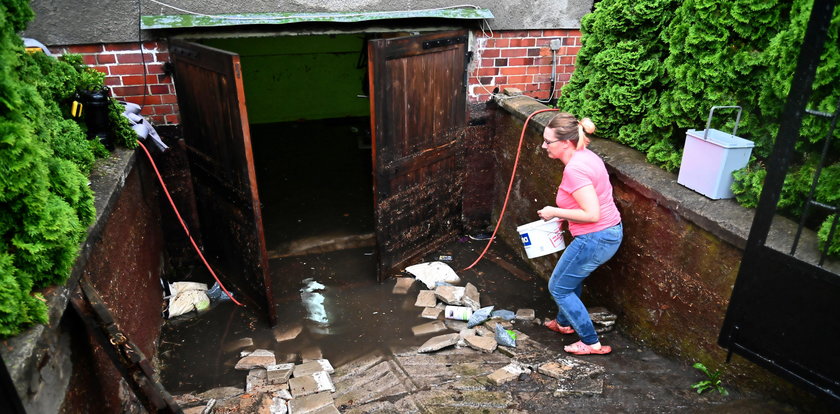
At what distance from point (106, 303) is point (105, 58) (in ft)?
8.71

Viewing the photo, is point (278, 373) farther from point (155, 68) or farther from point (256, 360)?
point (155, 68)

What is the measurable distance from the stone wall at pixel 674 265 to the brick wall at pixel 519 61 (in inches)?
47.2

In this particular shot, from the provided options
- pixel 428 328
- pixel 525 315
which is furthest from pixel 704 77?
pixel 428 328

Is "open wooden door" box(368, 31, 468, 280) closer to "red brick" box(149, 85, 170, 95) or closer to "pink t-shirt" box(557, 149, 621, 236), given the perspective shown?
"pink t-shirt" box(557, 149, 621, 236)

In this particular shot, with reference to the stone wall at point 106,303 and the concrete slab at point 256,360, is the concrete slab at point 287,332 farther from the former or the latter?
the stone wall at point 106,303

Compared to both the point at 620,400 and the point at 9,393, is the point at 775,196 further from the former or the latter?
the point at 9,393

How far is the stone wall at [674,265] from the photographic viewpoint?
11.5 feet

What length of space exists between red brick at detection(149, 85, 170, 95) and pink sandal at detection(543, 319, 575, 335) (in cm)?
419

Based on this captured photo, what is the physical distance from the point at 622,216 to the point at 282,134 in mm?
7703

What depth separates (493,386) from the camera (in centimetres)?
392

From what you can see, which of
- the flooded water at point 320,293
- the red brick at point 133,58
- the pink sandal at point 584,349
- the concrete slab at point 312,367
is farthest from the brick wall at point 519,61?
the concrete slab at point 312,367

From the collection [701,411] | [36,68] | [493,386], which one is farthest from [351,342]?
[36,68]

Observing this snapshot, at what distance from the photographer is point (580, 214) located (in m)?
3.83

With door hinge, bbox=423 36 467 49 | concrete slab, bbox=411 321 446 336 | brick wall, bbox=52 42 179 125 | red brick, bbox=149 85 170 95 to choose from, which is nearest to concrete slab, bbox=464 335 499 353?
concrete slab, bbox=411 321 446 336
